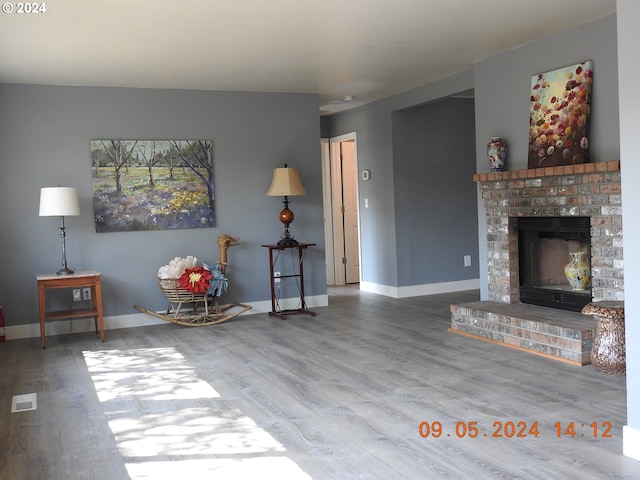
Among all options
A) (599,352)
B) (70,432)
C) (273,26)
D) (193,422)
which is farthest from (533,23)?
(70,432)

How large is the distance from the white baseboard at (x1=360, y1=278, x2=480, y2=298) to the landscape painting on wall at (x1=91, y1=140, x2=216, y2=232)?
233 centimetres

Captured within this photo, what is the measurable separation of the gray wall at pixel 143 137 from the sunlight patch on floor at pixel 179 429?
1707mm

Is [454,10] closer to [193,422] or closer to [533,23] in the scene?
[533,23]

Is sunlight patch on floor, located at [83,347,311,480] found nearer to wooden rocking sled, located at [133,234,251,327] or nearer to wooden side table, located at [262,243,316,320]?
wooden rocking sled, located at [133,234,251,327]

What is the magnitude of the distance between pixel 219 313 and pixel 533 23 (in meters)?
3.84

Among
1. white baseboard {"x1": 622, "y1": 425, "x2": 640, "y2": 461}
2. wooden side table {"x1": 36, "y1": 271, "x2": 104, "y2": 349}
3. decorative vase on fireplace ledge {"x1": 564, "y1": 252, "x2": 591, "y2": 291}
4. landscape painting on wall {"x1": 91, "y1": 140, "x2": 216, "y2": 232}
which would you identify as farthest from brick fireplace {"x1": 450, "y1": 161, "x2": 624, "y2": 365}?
wooden side table {"x1": 36, "y1": 271, "x2": 104, "y2": 349}

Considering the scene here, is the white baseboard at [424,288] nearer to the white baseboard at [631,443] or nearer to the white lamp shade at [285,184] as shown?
the white lamp shade at [285,184]

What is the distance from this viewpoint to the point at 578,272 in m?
4.93

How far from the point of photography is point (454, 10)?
13.9 ft

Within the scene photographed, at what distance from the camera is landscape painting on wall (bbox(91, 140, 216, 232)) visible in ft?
20.4

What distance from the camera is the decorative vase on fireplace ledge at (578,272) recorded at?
4.91 m

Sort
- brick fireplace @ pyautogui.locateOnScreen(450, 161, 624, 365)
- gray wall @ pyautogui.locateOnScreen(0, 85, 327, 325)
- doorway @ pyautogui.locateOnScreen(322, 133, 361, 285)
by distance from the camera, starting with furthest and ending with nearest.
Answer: doorway @ pyautogui.locateOnScreen(322, 133, 361, 285)
gray wall @ pyautogui.locateOnScreen(0, 85, 327, 325)
brick fireplace @ pyautogui.locateOnScreen(450, 161, 624, 365)

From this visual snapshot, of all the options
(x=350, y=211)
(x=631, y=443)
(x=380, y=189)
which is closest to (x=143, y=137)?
(x=380, y=189)

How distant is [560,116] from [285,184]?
272 centimetres
